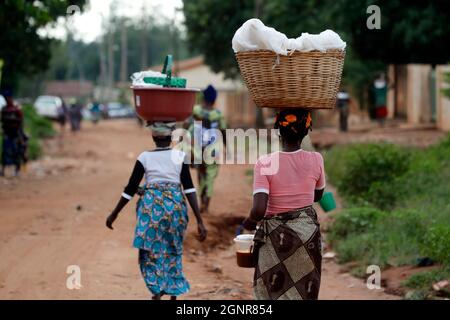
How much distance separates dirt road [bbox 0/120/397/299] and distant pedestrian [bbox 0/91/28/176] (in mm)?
473

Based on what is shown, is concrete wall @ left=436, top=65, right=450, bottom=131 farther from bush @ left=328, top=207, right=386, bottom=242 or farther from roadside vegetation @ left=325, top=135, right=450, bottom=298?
bush @ left=328, top=207, right=386, bottom=242

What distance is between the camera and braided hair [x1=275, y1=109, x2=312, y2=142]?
219 inches

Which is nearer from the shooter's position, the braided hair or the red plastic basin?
the braided hair

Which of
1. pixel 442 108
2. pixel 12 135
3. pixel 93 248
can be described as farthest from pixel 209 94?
pixel 442 108

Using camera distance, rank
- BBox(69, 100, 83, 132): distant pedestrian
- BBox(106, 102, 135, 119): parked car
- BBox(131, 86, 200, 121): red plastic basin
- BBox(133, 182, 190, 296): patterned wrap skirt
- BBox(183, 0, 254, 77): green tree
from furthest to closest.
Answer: BBox(106, 102, 135, 119): parked car < BBox(69, 100, 83, 132): distant pedestrian < BBox(183, 0, 254, 77): green tree < BBox(133, 182, 190, 296): patterned wrap skirt < BBox(131, 86, 200, 121): red plastic basin

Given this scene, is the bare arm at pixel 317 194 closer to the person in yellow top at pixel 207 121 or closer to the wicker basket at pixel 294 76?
the wicker basket at pixel 294 76

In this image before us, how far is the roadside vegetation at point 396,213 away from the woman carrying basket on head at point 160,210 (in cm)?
276

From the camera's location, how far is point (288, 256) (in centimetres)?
556

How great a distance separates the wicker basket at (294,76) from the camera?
17.8ft

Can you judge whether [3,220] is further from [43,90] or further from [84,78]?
[84,78]

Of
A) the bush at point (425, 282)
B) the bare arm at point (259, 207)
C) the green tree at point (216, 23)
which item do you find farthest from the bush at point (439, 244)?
the green tree at point (216, 23)

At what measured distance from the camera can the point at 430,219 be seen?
10680mm

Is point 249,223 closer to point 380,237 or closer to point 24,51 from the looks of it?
point 380,237

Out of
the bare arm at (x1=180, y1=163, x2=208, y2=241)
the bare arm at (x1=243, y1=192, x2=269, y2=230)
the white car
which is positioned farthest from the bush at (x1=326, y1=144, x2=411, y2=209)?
the white car
